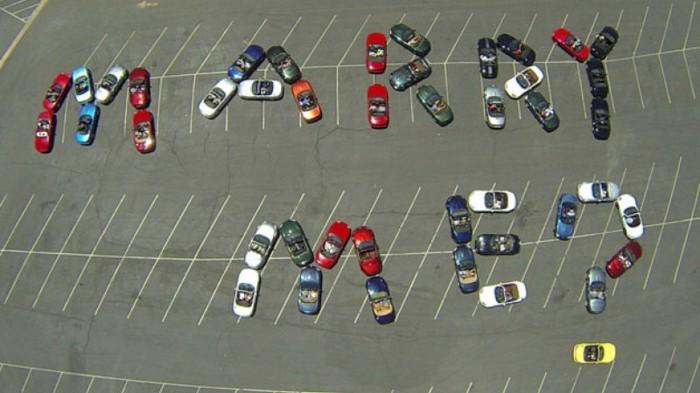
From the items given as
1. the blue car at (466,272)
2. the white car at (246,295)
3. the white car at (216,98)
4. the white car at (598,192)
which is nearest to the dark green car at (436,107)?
the blue car at (466,272)

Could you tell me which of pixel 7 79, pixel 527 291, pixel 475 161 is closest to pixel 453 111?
pixel 475 161

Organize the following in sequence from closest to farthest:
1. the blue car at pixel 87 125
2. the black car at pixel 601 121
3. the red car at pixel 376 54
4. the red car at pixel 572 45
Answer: the blue car at pixel 87 125 < the black car at pixel 601 121 < the red car at pixel 376 54 < the red car at pixel 572 45

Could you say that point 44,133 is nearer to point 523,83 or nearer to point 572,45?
point 523,83

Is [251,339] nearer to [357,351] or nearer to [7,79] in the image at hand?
[357,351]

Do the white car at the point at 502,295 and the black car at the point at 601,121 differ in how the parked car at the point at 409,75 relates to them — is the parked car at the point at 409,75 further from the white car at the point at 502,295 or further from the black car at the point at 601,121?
the white car at the point at 502,295

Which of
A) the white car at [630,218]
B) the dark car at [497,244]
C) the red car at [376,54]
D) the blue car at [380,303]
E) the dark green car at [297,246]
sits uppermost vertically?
the red car at [376,54]

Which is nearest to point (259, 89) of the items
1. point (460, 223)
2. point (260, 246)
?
point (260, 246)
